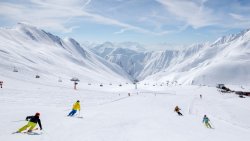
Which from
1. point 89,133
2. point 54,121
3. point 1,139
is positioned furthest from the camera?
point 54,121

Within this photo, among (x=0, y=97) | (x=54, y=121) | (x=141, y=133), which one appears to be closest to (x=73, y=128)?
(x=54, y=121)

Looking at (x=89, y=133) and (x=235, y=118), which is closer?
(x=89, y=133)

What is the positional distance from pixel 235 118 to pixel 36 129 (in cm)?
4477

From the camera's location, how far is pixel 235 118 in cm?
5609

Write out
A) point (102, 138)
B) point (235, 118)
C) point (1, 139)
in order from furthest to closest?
point (235, 118)
point (102, 138)
point (1, 139)

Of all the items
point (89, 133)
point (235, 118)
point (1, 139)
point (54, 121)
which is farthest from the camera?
point (235, 118)

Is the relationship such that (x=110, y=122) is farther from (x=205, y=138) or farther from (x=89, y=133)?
(x=205, y=138)

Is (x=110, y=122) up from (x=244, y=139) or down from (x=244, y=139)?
up

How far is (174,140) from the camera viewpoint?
23297 mm

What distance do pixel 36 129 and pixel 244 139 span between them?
20176 millimetres

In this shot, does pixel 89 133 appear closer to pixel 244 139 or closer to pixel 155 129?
pixel 155 129

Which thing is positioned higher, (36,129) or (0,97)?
(0,97)

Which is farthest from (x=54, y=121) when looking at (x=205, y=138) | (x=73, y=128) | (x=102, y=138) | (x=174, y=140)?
(x=205, y=138)

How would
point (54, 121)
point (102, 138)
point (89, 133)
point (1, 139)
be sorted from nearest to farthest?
1. point (1, 139)
2. point (102, 138)
3. point (89, 133)
4. point (54, 121)
